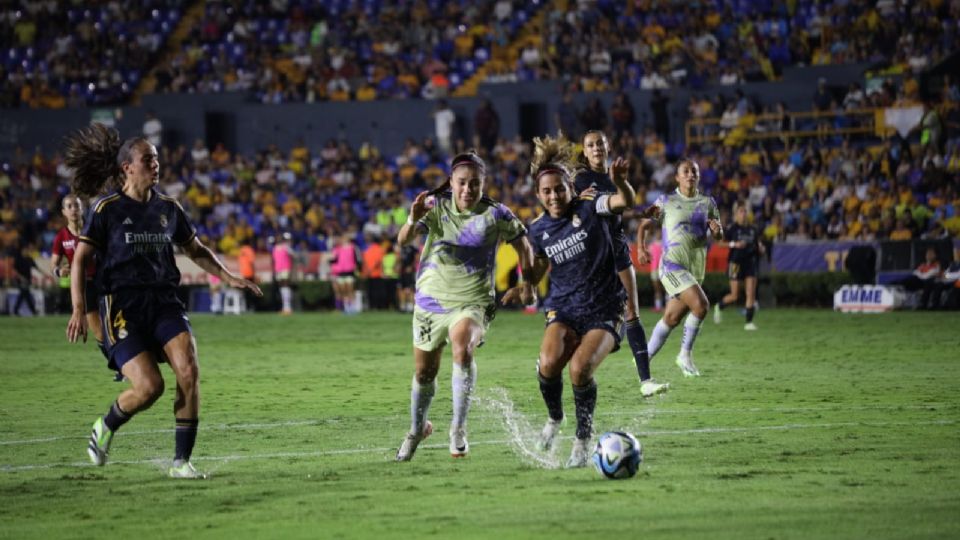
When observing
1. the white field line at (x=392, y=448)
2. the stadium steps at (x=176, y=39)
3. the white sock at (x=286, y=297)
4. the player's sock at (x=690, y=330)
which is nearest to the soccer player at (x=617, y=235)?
the player's sock at (x=690, y=330)

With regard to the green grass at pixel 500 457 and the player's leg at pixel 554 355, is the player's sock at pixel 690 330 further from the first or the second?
the player's leg at pixel 554 355

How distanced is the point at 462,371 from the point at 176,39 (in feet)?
137

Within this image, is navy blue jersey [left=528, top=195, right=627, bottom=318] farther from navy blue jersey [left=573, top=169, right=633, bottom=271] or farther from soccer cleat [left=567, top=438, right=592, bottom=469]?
navy blue jersey [left=573, top=169, right=633, bottom=271]

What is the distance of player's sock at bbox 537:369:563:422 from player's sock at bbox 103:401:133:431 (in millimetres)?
3019

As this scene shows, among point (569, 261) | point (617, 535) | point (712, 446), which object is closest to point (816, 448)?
point (712, 446)

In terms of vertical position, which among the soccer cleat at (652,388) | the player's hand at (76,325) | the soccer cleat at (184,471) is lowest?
the soccer cleat at (652,388)

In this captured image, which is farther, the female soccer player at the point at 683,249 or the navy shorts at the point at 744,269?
the navy shorts at the point at 744,269

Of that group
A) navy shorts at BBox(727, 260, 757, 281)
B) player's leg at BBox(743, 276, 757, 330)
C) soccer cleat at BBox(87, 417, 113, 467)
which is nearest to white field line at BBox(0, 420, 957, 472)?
soccer cleat at BBox(87, 417, 113, 467)

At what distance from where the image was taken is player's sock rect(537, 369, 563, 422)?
10.9 metres

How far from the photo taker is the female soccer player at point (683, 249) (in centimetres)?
1675

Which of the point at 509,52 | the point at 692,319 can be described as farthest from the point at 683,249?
the point at 509,52

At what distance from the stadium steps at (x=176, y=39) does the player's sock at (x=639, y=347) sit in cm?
3539

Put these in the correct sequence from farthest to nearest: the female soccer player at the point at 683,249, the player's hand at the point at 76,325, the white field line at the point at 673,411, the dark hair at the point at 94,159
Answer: the female soccer player at the point at 683,249 < the white field line at the point at 673,411 < the dark hair at the point at 94,159 < the player's hand at the point at 76,325

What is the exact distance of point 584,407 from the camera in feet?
34.8
